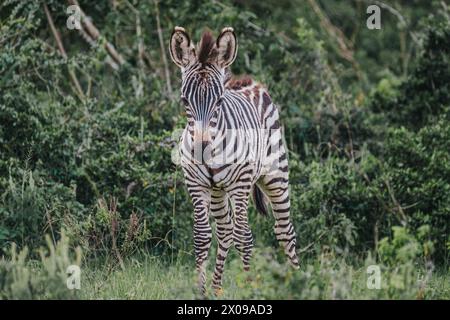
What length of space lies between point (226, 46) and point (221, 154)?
950mm

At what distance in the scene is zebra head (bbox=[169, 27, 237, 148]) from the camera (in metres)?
7.61

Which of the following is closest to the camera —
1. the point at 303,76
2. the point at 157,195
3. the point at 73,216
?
the point at 73,216

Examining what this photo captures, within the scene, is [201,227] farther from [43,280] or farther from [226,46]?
[43,280]

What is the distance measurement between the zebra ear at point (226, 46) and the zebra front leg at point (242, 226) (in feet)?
3.74

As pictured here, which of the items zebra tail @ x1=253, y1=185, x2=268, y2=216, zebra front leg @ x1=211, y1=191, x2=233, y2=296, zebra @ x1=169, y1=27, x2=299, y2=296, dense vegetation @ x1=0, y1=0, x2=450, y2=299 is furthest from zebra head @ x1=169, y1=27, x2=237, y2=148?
zebra tail @ x1=253, y1=185, x2=268, y2=216

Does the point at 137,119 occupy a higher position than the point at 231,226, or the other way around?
the point at 137,119

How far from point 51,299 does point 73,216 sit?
8.67 feet

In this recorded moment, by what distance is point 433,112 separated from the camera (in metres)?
12.1

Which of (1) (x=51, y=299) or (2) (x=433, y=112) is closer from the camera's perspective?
(1) (x=51, y=299)

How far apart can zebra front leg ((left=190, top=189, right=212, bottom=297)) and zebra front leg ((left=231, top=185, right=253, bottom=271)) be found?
0.26 meters

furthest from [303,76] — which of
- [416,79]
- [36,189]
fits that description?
[36,189]

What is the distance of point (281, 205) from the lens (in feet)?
29.1

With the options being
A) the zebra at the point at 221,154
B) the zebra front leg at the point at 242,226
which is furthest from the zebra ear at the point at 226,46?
the zebra front leg at the point at 242,226
